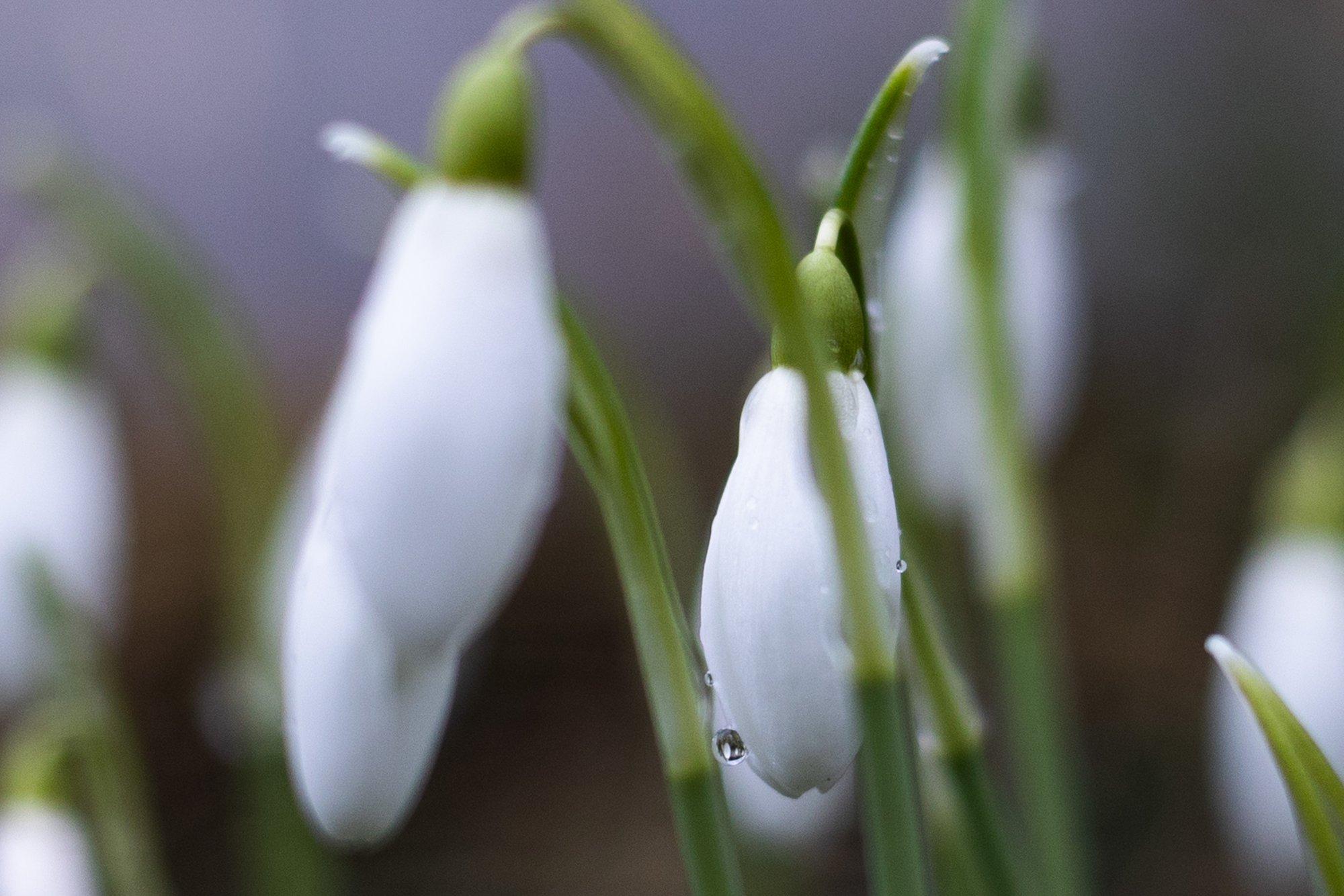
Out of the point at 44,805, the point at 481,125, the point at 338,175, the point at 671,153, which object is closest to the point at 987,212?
the point at 671,153

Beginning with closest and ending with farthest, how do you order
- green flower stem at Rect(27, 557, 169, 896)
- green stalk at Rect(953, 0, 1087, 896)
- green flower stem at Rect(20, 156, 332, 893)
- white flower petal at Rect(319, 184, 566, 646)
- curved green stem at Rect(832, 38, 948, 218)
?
white flower petal at Rect(319, 184, 566, 646) → curved green stem at Rect(832, 38, 948, 218) → green stalk at Rect(953, 0, 1087, 896) → green flower stem at Rect(27, 557, 169, 896) → green flower stem at Rect(20, 156, 332, 893)

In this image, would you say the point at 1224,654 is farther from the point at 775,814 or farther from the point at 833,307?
the point at 775,814

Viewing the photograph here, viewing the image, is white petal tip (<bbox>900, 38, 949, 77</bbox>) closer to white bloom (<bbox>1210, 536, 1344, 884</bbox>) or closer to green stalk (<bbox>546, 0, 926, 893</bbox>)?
green stalk (<bbox>546, 0, 926, 893</bbox>)

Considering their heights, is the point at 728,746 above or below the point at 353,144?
below

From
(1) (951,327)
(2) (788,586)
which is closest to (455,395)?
(2) (788,586)

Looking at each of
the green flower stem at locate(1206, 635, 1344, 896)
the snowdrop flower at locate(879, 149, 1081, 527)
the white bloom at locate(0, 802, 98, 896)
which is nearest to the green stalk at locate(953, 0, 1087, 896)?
the snowdrop flower at locate(879, 149, 1081, 527)

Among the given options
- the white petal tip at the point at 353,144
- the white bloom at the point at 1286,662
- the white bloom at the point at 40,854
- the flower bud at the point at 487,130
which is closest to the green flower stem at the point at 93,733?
the white bloom at the point at 40,854
